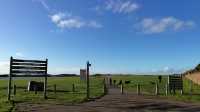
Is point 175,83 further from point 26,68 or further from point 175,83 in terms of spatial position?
point 26,68

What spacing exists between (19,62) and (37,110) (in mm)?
7554

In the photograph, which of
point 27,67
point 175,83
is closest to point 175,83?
point 175,83

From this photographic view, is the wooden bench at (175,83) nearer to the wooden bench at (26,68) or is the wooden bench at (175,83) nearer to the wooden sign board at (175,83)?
the wooden sign board at (175,83)

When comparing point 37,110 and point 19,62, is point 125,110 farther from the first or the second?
point 19,62

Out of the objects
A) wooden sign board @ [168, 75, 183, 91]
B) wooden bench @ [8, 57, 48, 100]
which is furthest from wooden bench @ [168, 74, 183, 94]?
wooden bench @ [8, 57, 48, 100]

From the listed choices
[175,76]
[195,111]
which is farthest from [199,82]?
[195,111]

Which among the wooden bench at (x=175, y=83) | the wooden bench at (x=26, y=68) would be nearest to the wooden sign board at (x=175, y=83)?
the wooden bench at (x=175, y=83)

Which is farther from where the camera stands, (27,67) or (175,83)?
(175,83)

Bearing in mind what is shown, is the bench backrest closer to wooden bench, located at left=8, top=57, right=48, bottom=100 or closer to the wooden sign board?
wooden bench, located at left=8, top=57, right=48, bottom=100

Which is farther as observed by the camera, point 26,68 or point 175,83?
point 175,83

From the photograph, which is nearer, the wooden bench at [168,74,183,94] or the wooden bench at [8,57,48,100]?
the wooden bench at [8,57,48,100]

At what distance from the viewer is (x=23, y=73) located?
A: 931 inches

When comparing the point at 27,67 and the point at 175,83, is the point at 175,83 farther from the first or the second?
the point at 27,67

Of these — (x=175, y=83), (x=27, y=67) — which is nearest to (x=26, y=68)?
(x=27, y=67)
